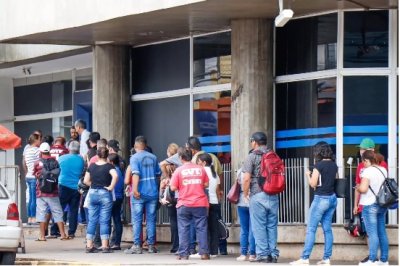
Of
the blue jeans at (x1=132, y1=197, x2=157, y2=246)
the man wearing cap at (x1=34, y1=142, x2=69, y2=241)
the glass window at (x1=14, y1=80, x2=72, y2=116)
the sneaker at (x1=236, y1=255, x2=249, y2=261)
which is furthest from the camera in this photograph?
the glass window at (x1=14, y1=80, x2=72, y2=116)

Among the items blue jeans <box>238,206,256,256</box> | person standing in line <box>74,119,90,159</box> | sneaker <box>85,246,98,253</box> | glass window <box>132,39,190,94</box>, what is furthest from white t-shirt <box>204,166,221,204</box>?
person standing in line <box>74,119,90,159</box>

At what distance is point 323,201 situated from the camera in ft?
62.2

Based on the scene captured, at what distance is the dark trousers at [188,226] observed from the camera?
20.1 m

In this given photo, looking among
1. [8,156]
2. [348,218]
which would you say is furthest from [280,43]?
[8,156]

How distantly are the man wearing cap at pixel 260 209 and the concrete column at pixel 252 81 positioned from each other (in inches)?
81.1

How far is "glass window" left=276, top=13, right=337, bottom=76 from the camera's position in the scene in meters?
21.0

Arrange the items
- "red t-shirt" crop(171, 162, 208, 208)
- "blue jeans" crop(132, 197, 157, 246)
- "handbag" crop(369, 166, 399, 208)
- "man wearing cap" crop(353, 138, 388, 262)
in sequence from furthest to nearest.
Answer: "blue jeans" crop(132, 197, 157, 246) < "red t-shirt" crop(171, 162, 208, 208) < "man wearing cap" crop(353, 138, 388, 262) < "handbag" crop(369, 166, 399, 208)

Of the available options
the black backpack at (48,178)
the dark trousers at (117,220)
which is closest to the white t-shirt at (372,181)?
the dark trousers at (117,220)

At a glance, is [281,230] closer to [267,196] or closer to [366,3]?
[267,196]

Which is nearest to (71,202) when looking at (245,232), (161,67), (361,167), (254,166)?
(161,67)

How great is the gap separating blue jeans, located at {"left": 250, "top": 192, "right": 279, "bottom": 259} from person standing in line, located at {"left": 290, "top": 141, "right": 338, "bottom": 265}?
2.13ft

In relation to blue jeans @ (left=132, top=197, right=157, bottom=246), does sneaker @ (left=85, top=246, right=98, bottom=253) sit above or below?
below

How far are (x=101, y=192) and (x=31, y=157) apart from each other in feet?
15.6

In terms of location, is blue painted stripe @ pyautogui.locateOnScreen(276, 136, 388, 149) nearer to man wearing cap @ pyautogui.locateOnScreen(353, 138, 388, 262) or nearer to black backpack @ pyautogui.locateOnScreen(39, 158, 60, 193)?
man wearing cap @ pyautogui.locateOnScreen(353, 138, 388, 262)
